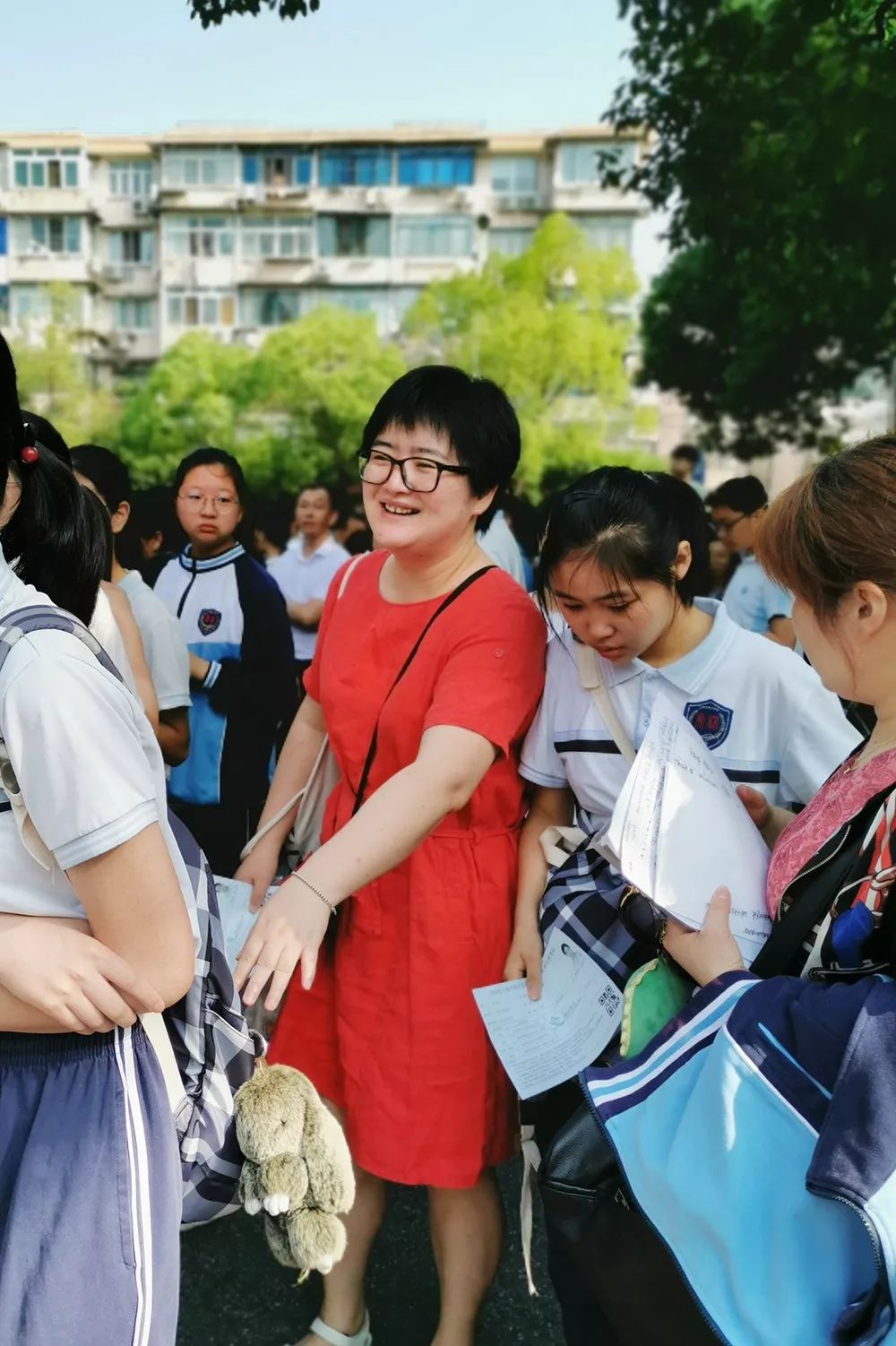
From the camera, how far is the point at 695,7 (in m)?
4.83

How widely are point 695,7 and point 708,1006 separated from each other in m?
4.81

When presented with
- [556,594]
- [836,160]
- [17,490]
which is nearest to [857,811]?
[556,594]

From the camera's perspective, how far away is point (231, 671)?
372 centimetres

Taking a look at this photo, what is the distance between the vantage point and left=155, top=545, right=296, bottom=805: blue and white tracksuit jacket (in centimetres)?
362

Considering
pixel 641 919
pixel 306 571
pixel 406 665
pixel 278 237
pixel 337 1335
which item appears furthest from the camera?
pixel 278 237

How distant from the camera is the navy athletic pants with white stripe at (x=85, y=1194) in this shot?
3.77 feet

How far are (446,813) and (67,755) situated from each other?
792 millimetres

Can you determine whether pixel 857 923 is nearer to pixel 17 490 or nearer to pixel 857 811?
pixel 857 811

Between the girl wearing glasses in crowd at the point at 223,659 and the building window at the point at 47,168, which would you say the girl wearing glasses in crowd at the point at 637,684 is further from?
the building window at the point at 47,168

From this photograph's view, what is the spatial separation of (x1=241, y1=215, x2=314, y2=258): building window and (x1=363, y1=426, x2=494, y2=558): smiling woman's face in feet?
149

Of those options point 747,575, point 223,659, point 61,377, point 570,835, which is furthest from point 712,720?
point 61,377

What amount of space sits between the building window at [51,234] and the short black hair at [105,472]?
41.0 m

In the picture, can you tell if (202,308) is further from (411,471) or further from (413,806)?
(413,806)

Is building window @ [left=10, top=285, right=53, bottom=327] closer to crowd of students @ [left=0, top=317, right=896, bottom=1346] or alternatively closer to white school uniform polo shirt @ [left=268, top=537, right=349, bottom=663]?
white school uniform polo shirt @ [left=268, top=537, right=349, bottom=663]
